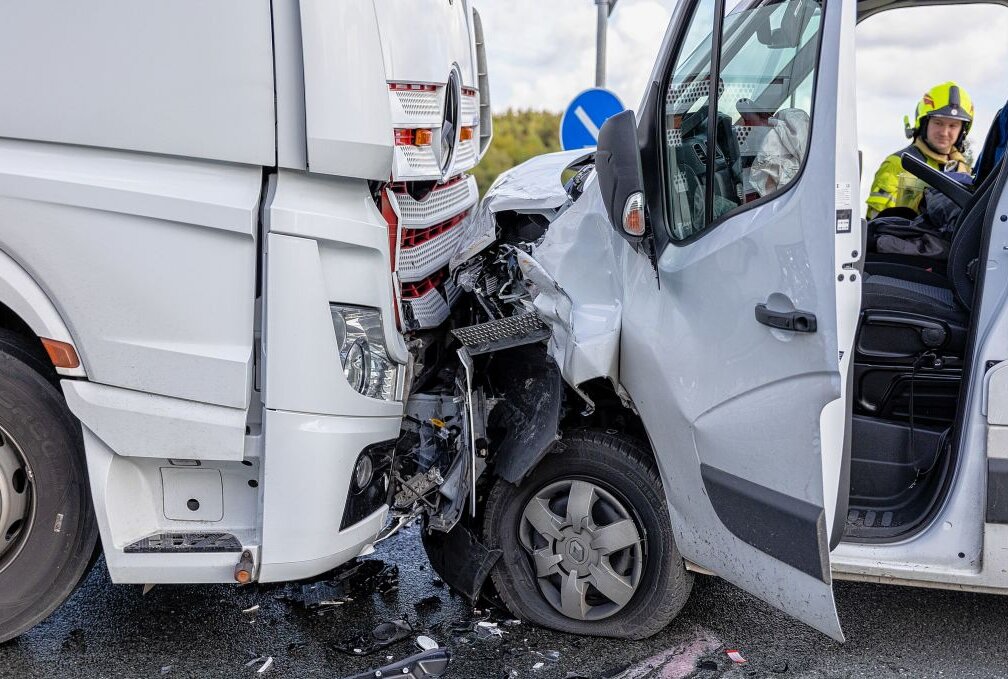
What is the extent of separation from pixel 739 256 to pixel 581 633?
155cm

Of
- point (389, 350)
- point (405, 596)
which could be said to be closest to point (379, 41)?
point (389, 350)

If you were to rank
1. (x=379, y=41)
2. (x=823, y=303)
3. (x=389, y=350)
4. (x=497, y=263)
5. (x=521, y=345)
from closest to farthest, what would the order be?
(x=823, y=303) → (x=379, y=41) → (x=389, y=350) → (x=521, y=345) → (x=497, y=263)

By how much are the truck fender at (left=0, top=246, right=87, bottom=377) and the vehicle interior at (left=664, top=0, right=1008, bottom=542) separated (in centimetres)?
196

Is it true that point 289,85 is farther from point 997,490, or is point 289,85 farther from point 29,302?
point 997,490

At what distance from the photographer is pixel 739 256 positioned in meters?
2.75

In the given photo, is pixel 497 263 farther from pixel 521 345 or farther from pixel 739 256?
pixel 739 256

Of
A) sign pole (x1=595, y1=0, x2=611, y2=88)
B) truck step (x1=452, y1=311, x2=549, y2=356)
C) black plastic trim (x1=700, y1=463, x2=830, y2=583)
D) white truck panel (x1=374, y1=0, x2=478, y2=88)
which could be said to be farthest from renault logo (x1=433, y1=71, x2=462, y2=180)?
sign pole (x1=595, y1=0, x2=611, y2=88)

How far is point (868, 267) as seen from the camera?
3660 millimetres

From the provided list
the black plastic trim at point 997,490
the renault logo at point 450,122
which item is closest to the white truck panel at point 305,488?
the renault logo at point 450,122

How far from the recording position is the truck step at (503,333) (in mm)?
3338

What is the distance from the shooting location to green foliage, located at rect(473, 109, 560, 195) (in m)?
14.1

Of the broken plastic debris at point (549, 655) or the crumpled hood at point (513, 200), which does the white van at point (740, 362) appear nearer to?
the crumpled hood at point (513, 200)

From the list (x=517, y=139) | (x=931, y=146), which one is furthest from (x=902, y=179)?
(x=517, y=139)

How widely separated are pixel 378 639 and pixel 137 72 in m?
2.09
